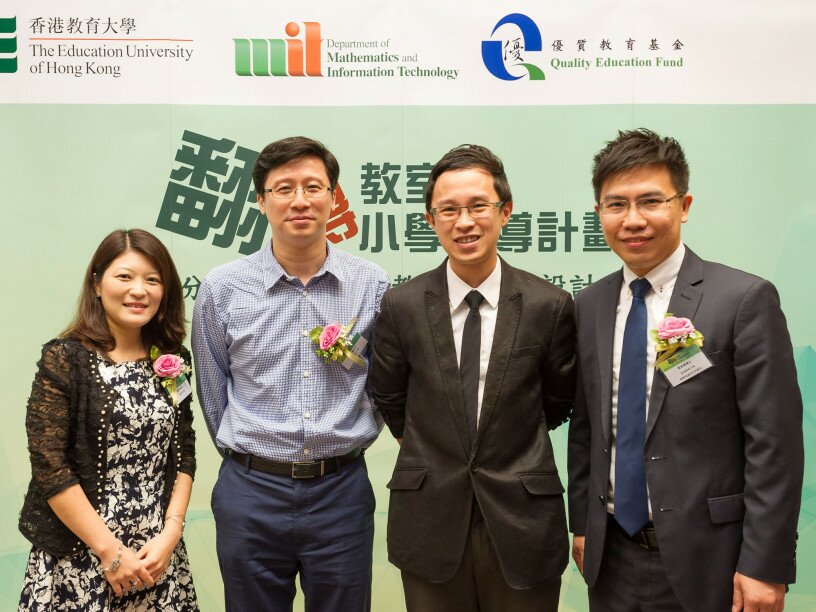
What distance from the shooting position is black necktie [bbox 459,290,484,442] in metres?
2.18

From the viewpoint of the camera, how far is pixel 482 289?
229cm

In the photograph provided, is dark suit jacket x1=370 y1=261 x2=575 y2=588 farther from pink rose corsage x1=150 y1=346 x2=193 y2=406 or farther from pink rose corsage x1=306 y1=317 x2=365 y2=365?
pink rose corsage x1=150 y1=346 x2=193 y2=406

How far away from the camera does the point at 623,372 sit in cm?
211

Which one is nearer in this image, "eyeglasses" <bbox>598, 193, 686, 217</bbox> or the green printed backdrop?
"eyeglasses" <bbox>598, 193, 686, 217</bbox>

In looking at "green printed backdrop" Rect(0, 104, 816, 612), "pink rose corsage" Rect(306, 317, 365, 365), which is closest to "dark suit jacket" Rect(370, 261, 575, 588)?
"pink rose corsage" Rect(306, 317, 365, 365)

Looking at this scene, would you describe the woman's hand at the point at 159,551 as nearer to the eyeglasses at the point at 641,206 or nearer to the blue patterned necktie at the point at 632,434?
the blue patterned necktie at the point at 632,434

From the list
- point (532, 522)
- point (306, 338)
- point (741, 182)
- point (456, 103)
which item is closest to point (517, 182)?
point (456, 103)

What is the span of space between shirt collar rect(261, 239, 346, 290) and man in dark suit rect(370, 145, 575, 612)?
335 millimetres

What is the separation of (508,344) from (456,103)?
70.1 inches

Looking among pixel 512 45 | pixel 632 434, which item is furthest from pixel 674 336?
pixel 512 45

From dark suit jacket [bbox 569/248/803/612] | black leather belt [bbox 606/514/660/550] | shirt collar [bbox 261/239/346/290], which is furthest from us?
shirt collar [bbox 261/239/346/290]

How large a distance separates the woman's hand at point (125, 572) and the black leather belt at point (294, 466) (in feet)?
1.41

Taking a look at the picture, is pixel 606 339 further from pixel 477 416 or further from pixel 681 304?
pixel 477 416

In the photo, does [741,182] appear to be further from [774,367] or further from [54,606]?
[54,606]
